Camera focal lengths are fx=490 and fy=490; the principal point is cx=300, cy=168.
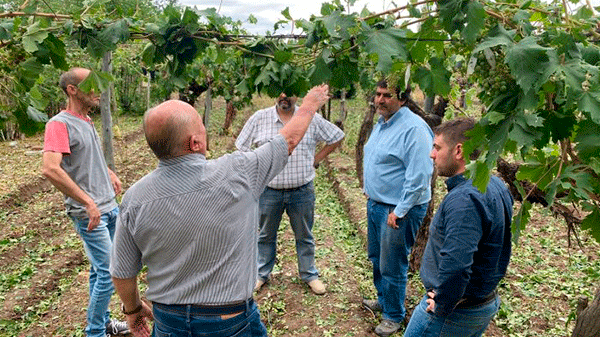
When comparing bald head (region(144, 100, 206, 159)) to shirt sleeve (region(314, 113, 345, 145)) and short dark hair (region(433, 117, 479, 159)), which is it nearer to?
short dark hair (region(433, 117, 479, 159))

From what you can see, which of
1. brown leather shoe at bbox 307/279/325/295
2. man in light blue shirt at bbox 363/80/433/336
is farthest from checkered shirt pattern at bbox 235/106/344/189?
brown leather shoe at bbox 307/279/325/295

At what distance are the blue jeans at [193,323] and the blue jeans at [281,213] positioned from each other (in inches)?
86.7

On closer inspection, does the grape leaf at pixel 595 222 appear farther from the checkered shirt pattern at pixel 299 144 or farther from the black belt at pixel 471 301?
the checkered shirt pattern at pixel 299 144

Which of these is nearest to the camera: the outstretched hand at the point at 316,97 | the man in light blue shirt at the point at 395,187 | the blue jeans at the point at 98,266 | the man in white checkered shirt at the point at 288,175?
the outstretched hand at the point at 316,97

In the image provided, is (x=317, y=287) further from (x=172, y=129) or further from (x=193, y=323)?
(x=172, y=129)

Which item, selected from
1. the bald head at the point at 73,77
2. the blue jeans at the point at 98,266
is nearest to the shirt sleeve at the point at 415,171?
the blue jeans at the point at 98,266

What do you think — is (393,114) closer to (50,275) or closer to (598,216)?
(598,216)

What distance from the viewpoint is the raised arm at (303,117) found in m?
2.46

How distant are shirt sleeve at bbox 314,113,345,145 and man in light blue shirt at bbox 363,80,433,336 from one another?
0.54 meters

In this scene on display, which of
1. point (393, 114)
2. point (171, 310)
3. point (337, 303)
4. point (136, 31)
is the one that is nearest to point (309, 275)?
point (337, 303)

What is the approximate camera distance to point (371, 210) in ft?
13.4

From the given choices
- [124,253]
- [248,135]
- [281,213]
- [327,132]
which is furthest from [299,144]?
[124,253]

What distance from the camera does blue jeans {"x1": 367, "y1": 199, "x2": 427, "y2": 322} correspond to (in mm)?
3871

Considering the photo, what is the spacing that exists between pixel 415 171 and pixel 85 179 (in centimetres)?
246
